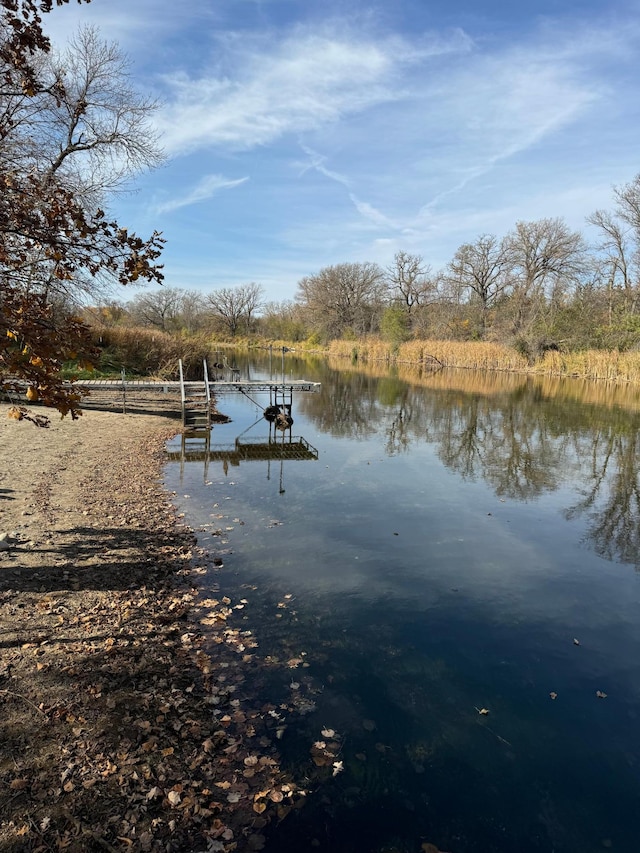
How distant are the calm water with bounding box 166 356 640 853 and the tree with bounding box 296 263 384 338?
194 feet

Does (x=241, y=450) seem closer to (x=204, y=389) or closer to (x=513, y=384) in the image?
(x=204, y=389)

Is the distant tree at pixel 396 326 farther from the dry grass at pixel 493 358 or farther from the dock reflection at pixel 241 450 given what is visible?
the dock reflection at pixel 241 450

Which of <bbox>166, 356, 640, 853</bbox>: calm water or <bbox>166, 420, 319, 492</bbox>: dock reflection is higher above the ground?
<bbox>166, 420, 319, 492</bbox>: dock reflection

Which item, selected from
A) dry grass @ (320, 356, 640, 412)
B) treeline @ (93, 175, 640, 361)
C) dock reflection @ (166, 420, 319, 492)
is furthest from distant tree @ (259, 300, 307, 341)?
dock reflection @ (166, 420, 319, 492)

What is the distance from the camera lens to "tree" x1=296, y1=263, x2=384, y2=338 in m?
72.2

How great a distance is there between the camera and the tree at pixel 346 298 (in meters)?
72.2

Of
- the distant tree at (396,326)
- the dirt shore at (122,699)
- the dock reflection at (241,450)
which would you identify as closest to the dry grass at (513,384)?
the distant tree at (396,326)

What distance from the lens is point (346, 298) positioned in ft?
241

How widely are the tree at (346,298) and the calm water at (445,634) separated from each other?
59154 mm

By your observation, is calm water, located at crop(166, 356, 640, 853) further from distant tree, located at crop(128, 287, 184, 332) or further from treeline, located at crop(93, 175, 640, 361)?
distant tree, located at crop(128, 287, 184, 332)

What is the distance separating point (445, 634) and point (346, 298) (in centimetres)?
7029

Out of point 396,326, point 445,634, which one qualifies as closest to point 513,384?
point 396,326

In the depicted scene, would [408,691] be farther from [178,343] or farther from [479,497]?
[178,343]

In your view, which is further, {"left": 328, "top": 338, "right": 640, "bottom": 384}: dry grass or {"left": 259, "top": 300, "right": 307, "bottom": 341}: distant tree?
{"left": 259, "top": 300, "right": 307, "bottom": 341}: distant tree
